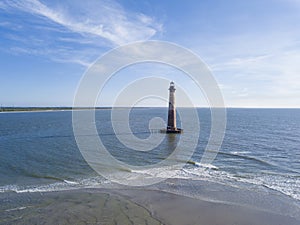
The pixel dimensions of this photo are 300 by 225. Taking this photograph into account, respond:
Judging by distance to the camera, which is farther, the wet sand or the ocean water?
the ocean water

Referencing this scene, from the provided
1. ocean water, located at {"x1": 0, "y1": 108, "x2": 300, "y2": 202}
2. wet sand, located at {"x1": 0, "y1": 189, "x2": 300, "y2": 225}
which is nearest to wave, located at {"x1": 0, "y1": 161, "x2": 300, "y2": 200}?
ocean water, located at {"x1": 0, "y1": 108, "x2": 300, "y2": 202}

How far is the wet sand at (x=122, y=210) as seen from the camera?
37.5 ft

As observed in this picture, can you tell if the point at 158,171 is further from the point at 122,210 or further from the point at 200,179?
the point at 122,210

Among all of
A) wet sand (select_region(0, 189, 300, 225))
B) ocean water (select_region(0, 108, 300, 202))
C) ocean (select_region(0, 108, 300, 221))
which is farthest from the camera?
ocean water (select_region(0, 108, 300, 202))

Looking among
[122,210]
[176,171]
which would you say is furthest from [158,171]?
[122,210]

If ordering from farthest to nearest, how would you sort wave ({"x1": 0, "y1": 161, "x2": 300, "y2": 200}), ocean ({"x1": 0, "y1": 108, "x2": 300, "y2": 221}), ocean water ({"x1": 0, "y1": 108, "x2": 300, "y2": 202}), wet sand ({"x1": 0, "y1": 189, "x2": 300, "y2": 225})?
ocean water ({"x1": 0, "y1": 108, "x2": 300, "y2": 202}), ocean ({"x1": 0, "y1": 108, "x2": 300, "y2": 221}), wave ({"x1": 0, "y1": 161, "x2": 300, "y2": 200}), wet sand ({"x1": 0, "y1": 189, "x2": 300, "y2": 225})

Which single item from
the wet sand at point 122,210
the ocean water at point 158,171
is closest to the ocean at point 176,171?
the ocean water at point 158,171

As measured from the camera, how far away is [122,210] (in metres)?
12.5

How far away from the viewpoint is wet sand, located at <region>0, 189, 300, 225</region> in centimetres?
1142

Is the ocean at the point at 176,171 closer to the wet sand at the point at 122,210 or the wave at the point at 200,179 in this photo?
the wave at the point at 200,179

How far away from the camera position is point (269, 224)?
11.2 m

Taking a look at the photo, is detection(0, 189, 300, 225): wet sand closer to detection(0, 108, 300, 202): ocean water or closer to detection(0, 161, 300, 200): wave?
detection(0, 161, 300, 200): wave

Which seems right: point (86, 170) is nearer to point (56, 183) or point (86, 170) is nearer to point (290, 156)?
point (56, 183)

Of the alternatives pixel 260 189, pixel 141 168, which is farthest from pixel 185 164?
pixel 260 189
